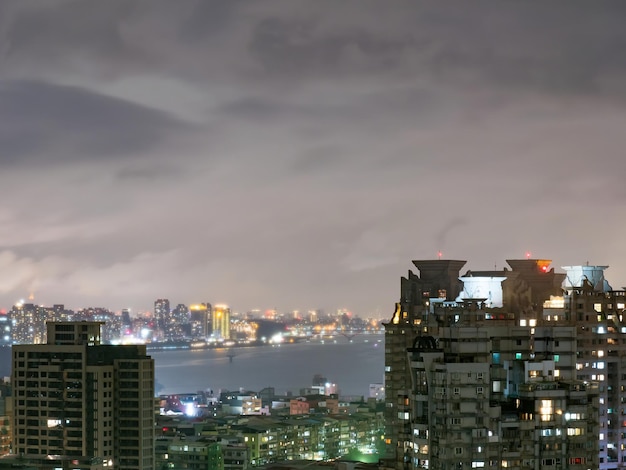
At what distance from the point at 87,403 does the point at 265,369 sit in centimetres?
11263

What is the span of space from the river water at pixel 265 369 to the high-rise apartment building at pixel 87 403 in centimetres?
6331

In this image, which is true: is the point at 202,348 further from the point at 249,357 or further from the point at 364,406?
the point at 364,406

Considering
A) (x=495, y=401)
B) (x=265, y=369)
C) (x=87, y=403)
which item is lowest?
(x=265, y=369)

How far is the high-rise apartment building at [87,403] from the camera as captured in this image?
Answer: 119 feet

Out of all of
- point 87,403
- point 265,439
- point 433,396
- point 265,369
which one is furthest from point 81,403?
point 265,369

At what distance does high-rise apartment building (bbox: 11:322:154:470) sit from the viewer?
36.3 metres

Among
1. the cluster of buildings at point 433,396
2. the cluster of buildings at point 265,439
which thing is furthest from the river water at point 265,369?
the cluster of buildings at point 433,396

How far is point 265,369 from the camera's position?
488 feet

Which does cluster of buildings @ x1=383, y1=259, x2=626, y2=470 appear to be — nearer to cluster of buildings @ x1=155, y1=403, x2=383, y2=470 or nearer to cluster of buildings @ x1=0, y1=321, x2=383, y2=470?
cluster of buildings @ x1=0, y1=321, x2=383, y2=470

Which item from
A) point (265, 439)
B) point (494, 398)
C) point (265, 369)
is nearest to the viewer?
point (494, 398)

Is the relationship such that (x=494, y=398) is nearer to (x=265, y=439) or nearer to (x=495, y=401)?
(x=495, y=401)

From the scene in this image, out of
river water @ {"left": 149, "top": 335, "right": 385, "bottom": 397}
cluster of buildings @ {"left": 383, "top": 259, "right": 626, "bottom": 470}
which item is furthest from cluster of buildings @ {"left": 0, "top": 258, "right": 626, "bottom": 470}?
river water @ {"left": 149, "top": 335, "right": 385, "bottom": 397}

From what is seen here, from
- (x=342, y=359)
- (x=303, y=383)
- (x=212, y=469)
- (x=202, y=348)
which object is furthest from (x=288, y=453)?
(x=202, y=348)

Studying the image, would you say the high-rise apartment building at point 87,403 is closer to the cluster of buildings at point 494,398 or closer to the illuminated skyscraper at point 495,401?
the cluster of buildings at point 494,398
